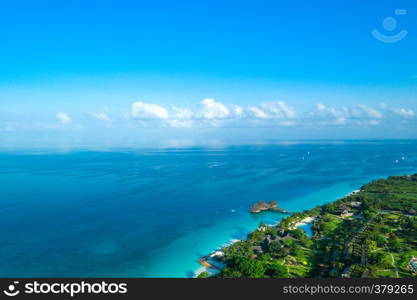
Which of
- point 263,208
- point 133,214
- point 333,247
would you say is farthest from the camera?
point 263,208

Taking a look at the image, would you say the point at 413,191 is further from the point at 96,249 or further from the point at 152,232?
the point at 96,249

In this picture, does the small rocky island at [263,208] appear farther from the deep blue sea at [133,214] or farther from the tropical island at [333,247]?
the tropical island at [333,247]

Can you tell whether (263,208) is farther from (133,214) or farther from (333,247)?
(133,214)

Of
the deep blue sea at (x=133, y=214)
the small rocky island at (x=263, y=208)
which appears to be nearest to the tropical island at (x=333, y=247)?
the deep blue sea at (x=133, y=214)

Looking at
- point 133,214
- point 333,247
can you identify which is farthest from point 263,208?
point 133,214

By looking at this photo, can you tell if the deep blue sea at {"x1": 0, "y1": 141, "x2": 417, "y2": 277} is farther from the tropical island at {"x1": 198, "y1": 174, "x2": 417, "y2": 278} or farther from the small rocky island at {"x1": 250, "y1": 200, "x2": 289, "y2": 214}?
the tropical island at {"x1": 198, "y1": 174, "x2": 417, "y2": 278}

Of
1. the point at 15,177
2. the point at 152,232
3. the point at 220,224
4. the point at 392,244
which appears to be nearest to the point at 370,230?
the point at 392,244
